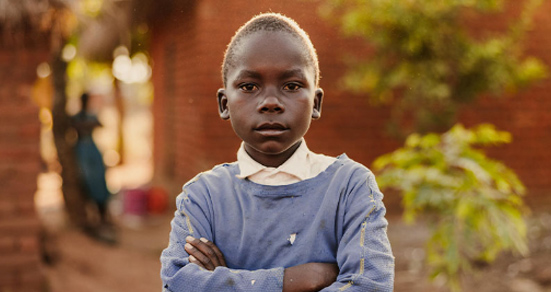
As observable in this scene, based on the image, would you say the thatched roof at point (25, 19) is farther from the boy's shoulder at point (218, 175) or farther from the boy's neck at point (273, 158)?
the boy's neck at point (273, 158)

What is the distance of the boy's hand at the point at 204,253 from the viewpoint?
4.12ft

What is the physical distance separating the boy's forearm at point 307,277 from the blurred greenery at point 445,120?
1332 millimetres

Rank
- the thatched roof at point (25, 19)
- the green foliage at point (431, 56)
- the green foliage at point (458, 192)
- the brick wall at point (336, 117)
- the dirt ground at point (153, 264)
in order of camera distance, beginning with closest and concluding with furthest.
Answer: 1. the green foliage at point (458, 192)
2. the green foliage at point (431, 56)
3. the thatched roof at point (25, 19)
4. the dirt ground at point (153, 264)
5. the brick wall at point (336, 117)

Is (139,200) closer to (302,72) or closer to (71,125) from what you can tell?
(71,125)

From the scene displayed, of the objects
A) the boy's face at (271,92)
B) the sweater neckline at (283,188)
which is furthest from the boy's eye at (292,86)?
the sweater neckline at (283,188)

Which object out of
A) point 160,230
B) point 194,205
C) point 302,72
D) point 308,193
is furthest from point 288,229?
point 160,230

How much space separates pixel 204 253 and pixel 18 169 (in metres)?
3.56

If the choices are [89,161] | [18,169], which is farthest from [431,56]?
[89,161]

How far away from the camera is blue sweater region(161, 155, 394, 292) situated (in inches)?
47.8

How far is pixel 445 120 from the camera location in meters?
4.58

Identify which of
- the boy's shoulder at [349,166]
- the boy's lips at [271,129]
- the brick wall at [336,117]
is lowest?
the boy's shoulder at [349,166]

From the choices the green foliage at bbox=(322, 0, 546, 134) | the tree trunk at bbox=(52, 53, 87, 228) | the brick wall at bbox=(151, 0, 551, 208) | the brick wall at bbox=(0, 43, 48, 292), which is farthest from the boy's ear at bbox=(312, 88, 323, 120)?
the tree trunk at bbox=(52, 53, 87, 228)

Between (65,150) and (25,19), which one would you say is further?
(65,150)

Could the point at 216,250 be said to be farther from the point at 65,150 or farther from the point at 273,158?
the point at 65,150
